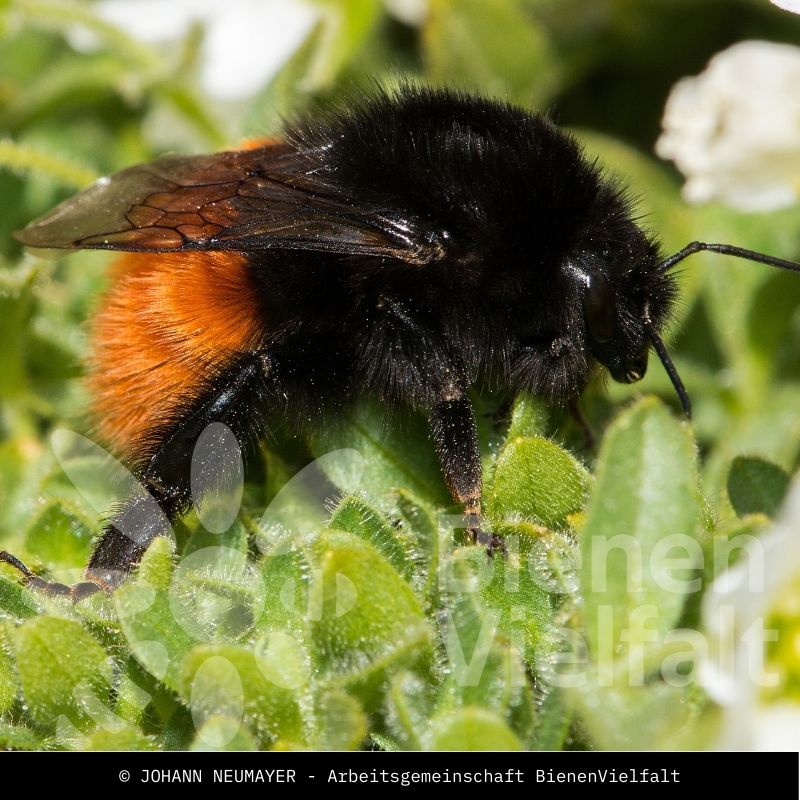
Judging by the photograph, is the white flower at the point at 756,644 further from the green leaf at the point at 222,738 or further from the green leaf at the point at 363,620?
the green leaf at the point at 222,738

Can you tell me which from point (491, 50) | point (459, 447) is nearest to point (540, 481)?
point (459, 447)

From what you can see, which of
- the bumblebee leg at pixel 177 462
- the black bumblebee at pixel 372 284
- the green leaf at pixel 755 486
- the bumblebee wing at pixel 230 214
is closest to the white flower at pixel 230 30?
the bumblebee wing at pixel 230 214

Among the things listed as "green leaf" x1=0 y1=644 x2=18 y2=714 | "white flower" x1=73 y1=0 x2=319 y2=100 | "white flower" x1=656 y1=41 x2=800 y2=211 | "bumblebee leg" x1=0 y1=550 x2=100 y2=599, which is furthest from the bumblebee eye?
"white flower" x1=73 y1=0 x2=319 y2=100

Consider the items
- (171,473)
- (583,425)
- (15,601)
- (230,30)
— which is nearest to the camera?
(15,601)

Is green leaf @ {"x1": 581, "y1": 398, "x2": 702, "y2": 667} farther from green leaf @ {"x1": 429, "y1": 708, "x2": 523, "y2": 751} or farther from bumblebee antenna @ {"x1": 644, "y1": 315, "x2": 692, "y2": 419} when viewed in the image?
bumblebee antenna @ {"x1": 644, "y1": 315, "x2": 692, "y2": 419}

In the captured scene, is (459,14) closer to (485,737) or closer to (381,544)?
(381,544)

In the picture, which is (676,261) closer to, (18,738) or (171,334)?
(171,334)

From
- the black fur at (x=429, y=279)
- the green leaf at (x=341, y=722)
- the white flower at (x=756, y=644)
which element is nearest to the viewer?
the white flower at (x=756, y=644)

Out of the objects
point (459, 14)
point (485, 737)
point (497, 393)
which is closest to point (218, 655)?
point (485, 737)
